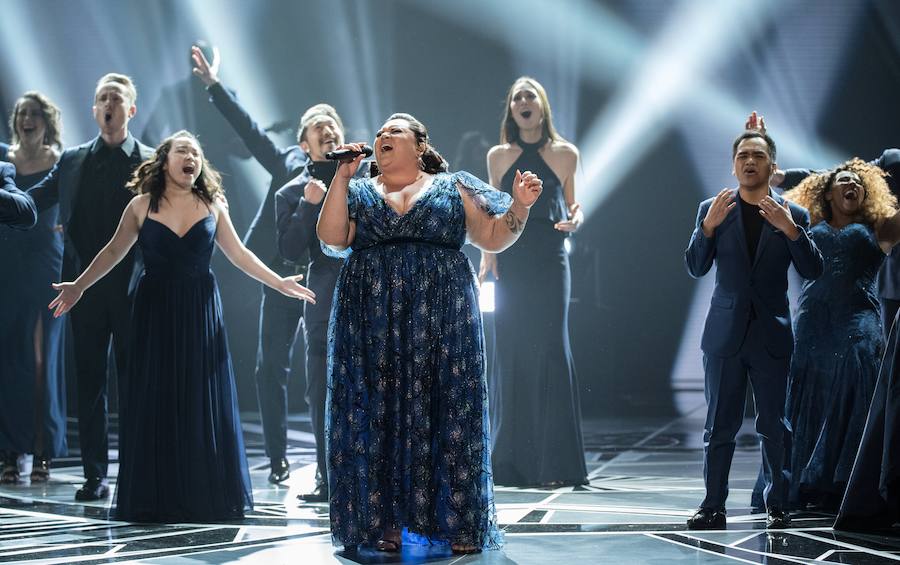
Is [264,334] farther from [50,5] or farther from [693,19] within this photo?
[693,19]

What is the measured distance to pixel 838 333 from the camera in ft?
15.4

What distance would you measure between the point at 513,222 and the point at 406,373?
0.62 metres

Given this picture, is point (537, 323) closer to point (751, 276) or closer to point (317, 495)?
point (317, 495)

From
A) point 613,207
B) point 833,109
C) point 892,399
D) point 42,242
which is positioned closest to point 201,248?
point 42,242

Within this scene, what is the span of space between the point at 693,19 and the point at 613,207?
1.39 m

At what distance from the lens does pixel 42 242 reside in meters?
6.13

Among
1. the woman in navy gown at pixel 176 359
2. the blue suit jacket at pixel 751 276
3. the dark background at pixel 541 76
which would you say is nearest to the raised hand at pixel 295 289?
the woman in navy gown at pixel 176 359

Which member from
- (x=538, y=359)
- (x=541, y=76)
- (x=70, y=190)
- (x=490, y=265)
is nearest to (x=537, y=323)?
(x=538, y=359)

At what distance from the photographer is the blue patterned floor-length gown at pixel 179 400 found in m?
4.47

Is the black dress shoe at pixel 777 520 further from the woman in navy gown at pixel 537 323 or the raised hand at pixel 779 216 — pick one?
the woman in navy gown at pixel 537 323

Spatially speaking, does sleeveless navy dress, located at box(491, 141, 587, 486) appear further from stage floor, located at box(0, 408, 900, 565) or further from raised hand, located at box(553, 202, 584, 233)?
stage floor, located at box(0, 408, 900, 565)

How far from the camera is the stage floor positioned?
365 centimetres

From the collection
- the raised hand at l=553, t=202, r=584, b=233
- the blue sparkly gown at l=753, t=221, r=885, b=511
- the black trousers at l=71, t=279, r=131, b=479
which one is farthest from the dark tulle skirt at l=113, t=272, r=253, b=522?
the blue sparkly gown at l=753, t=221, r=885, b=511

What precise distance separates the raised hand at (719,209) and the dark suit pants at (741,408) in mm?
390
